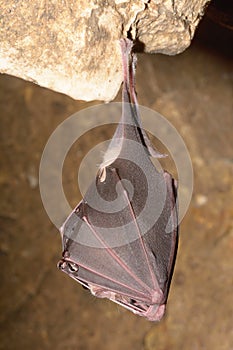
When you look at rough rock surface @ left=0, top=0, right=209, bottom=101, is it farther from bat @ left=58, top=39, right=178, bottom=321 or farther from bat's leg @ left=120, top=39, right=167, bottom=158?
bat @ left=58, top=39, right=178, bottom=321

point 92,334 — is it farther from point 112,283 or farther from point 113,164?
point 113,164

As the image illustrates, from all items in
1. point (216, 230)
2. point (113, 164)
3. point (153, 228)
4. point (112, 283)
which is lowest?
point (216, 230)

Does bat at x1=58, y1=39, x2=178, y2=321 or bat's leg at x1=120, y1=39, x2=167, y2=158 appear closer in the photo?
bat's leg at x1=120, y1=39, x2=167, y2=158

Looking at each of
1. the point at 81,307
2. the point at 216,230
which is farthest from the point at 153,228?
the point at 81,307

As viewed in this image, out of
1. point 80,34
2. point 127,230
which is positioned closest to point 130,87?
point 80,34

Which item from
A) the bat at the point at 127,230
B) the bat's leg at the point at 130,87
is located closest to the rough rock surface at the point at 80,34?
the bat's leg at the point at 130,87

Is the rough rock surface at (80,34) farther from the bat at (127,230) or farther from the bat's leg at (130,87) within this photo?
the bat at (127,230)

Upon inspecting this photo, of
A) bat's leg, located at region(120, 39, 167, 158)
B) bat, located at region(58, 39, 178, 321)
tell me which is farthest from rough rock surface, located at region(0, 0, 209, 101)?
bat, located at region(58, 39, 178, 321)
